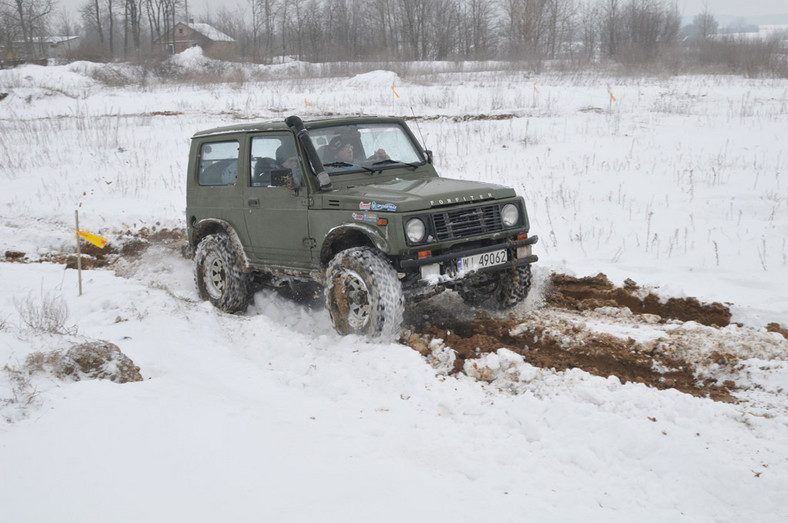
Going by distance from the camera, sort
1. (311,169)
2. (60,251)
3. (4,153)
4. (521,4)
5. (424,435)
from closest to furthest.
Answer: (424,435)
(311,169)
(60,251)
(4,153)
(521,4)

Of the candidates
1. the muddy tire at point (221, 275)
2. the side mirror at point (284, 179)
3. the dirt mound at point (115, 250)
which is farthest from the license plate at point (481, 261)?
the dirt mound at point (115, 250)

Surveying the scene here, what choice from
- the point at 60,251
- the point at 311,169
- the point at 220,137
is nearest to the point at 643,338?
the point at 311,169

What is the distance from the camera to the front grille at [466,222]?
5.38 m

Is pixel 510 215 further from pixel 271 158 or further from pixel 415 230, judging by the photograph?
pixel 271 158

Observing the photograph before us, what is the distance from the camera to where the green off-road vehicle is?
5.31m

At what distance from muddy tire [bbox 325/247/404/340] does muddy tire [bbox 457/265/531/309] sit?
1.03 metres

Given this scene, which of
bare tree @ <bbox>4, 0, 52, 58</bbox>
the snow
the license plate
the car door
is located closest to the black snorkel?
the car door

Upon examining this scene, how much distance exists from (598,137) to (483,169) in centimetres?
338

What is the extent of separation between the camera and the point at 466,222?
554 cm

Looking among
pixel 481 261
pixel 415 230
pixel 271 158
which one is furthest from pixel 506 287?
pixel 271 158

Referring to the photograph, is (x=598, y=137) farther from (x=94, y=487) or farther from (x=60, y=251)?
(x=94, y=487)

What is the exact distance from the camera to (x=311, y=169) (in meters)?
5.95

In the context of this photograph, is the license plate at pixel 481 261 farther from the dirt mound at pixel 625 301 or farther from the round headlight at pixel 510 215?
the dirt mound at pixel 625 301

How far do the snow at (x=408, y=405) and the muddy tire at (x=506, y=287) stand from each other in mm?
857
